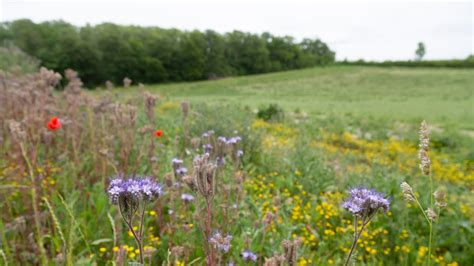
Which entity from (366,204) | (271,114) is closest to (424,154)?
(366,204)

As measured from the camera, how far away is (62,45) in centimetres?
4672

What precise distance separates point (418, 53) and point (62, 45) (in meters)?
82.2

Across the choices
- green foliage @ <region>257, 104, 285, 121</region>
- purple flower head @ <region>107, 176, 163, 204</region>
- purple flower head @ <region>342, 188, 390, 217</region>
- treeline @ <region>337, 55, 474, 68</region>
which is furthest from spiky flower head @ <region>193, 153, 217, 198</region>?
treeline @ <region>337, 55, 474, 68</region>

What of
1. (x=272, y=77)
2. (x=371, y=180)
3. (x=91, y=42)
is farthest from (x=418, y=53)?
(x=371, y=180)

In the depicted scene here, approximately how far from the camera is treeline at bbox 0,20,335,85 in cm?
4578

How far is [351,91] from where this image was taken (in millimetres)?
29422

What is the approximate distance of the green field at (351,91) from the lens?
64.1 ft

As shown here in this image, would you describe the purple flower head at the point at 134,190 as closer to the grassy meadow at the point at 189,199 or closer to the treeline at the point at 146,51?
the grassy meadow at the point at 189,199

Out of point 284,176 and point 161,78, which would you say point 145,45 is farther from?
point 284,176

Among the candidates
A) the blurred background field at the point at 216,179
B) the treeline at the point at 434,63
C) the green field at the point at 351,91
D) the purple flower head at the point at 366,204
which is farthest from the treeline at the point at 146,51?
the purple flower head at the point at 366,204

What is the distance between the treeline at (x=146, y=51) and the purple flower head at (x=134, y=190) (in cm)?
4238

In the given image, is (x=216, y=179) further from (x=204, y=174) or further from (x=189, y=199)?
(x=204, y=174)

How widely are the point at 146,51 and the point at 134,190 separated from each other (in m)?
53.9

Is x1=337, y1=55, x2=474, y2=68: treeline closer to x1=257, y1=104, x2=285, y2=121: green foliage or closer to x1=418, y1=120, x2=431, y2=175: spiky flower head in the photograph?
x1=257, y1=104, x2=285, y2=121: green foliage
